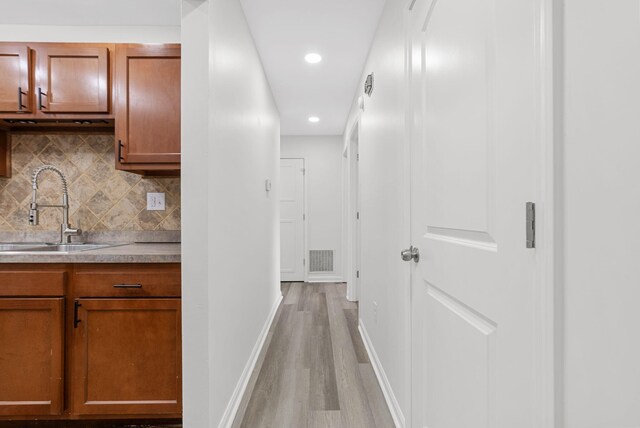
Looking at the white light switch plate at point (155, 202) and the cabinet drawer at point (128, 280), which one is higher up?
the white light switch plate at point (155, 202)

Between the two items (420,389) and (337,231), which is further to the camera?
(337,231)

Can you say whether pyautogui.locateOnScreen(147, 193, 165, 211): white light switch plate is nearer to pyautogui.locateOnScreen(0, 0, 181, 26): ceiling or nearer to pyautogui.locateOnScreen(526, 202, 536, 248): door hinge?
pyautogui.locateOnScreen(0, 0, 181, 26): ceiling

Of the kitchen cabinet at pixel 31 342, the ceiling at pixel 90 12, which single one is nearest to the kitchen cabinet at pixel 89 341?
the kitchen cabinet at pixel 31 342

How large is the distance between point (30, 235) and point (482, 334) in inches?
109

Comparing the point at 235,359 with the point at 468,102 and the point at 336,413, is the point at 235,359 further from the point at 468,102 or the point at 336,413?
the point at 468,102

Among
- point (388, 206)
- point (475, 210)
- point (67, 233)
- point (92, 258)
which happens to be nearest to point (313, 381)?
point (388, 206)

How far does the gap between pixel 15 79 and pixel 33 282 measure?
124cm

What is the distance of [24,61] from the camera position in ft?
6.42

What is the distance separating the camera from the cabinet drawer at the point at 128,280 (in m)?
1.64

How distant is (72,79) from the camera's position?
199 centimetres

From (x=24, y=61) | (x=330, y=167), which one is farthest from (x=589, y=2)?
(x=330, y=167)

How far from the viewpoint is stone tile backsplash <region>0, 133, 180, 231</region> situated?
226cm

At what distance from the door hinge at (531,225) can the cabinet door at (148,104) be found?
1.79 meters

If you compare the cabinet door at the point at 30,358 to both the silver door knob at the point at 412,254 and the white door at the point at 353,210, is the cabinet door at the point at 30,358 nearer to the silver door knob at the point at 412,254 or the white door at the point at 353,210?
the silver door knob at the point at 412,254
